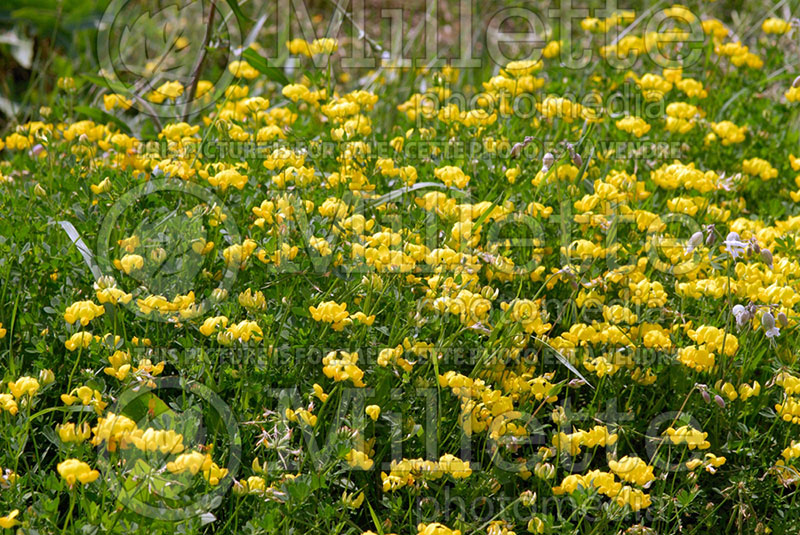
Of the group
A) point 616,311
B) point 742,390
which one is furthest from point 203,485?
point 742,390

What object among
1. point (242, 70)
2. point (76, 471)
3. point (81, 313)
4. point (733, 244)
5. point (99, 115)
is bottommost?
point (76, 471)

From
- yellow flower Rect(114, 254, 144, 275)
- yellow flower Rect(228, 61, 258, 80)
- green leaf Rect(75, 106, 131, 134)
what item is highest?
yellow flower Rect(228, 61, 258, 80)

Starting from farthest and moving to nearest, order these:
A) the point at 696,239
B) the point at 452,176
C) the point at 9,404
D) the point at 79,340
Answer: the point at 452,176 → the point at 696,239 → the point at 79,340 → the point at 9,404

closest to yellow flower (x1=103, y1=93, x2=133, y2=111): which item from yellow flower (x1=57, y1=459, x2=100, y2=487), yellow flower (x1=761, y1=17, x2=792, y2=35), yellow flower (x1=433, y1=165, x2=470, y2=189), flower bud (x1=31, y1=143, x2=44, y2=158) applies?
flower bud (x1=31, y1=143, x2=44, y2=158)

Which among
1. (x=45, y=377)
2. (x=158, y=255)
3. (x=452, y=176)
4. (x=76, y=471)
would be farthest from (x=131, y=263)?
(x=452, y=176)

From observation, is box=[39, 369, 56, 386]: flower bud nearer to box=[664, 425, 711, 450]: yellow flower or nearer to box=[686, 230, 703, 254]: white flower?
box=[664, 425, 711, 450]: yellow flower

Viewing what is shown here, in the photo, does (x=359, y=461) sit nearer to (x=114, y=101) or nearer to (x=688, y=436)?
(x=688, y=436)

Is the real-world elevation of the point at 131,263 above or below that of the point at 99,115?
below

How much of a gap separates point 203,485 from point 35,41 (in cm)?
429

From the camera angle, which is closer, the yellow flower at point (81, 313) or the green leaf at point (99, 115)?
the yellow flower at point (81, 313)

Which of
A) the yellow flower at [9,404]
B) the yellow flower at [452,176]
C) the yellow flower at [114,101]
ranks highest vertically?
the yellow flower at [114,101]

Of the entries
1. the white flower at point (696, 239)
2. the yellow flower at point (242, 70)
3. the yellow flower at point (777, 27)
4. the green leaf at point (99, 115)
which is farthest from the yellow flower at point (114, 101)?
the yellow flower at point (777, 27)

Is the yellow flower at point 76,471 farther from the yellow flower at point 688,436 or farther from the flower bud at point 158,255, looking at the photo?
the yellow flower at point 688,436

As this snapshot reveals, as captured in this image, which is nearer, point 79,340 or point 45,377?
point 45,377
